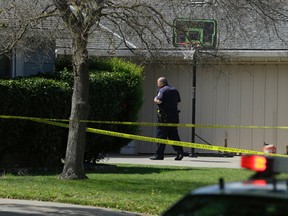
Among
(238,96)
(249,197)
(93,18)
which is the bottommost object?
(249,197)

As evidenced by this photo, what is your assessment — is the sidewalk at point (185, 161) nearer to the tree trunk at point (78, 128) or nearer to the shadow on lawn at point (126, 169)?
the shadow on lawn at point (126, 169)

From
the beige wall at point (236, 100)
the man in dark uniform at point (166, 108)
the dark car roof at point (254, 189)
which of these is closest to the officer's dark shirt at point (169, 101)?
the man in dark uniform at point (166, 108)

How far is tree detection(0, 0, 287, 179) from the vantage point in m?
12.5

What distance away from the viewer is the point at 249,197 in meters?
4.46

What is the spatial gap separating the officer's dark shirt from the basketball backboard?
96.2 inches

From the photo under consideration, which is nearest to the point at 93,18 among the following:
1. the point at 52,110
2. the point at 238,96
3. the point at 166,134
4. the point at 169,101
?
the point at 52,110

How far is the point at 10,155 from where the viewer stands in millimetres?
15602

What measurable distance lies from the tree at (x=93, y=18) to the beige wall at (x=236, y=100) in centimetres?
750

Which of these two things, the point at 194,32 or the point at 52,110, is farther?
the point at 52,110

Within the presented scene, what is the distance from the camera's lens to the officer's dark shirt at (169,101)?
1853 cm

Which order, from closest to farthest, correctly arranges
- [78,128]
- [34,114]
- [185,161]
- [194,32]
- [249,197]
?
[249,197] → [78,128] → [194,32] → [34,114] → [185,161]

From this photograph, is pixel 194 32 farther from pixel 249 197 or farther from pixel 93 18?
pixel 249 197

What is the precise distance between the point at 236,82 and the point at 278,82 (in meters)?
1.13

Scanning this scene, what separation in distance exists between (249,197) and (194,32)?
399 inches
